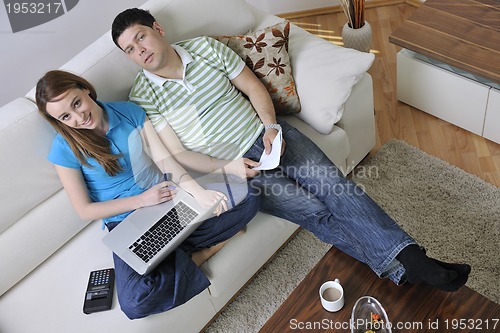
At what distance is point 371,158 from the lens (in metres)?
2.59

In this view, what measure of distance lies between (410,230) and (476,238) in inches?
9.5

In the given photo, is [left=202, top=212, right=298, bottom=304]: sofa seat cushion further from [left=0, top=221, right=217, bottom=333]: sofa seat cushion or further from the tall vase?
the tall vase

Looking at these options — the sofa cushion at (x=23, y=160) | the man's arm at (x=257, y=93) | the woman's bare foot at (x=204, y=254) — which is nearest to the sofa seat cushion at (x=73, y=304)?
the woman's bare foot at (x=204, y=254)

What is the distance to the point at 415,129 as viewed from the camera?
268 centimetres

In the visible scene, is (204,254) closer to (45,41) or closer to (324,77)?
(324,77)

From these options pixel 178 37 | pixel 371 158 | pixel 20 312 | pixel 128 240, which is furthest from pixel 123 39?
pixel 371 158

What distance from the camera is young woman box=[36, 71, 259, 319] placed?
1.85m

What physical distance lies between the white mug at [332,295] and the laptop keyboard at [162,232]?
51cm

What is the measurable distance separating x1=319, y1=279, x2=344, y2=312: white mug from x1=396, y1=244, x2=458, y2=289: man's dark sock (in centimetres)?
20

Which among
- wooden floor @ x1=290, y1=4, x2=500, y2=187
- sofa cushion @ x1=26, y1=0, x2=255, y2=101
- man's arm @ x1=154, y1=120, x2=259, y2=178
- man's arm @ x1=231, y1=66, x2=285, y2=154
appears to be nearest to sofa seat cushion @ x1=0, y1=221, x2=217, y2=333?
man's arm @ x1=154, y1=120, x2=259, y2=178

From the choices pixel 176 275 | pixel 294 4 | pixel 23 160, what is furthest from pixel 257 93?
pixel 294 4

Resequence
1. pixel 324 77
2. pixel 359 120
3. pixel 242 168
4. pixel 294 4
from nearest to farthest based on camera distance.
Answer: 1. pixel 242 168
2. pixel 324 77
3. pixel 359 120
4. pixel 294 4

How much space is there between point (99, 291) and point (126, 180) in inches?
15.4

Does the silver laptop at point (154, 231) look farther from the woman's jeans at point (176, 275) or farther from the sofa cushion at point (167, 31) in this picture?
the sofa cushion at point (167, 31)
